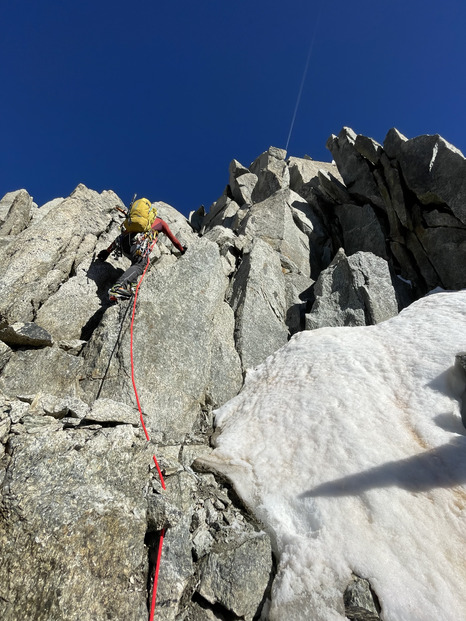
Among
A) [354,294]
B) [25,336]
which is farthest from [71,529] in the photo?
[354,294]

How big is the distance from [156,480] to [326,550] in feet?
10.9

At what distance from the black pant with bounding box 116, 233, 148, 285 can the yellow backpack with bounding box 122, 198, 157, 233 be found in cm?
40

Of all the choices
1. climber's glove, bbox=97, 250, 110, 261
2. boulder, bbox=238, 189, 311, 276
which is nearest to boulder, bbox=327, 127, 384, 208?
boulder, bbox=238, 189, 311, 276

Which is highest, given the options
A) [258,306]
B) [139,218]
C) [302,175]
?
[302,175]

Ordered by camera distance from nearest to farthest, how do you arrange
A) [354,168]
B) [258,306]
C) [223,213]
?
→ 1. [258,306]
2. [354,168]
3. [223,213]

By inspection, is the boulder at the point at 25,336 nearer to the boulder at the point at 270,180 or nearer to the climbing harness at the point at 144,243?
the climbing harness at the point at 144,243

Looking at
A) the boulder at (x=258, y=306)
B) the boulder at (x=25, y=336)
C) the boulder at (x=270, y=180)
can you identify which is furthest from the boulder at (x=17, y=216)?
the boulder at (x=270, y=180)

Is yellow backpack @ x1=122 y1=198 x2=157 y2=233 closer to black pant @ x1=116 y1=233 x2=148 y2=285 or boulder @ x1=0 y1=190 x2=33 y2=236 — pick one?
black pant @ x1=116 y1=233 x2=148 y2=285

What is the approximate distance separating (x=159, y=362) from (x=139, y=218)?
637 cm

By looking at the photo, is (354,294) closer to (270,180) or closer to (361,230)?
(361,230)

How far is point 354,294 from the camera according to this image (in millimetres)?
15023

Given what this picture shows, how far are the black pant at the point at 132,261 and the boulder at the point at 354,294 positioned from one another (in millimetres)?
7781

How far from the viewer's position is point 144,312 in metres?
10.6

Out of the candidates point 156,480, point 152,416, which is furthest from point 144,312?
point 156,480
